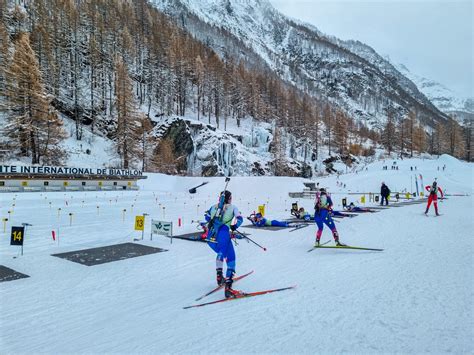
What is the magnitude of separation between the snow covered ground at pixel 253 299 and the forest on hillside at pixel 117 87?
1200 inches

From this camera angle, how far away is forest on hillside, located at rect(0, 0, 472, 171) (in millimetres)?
36500

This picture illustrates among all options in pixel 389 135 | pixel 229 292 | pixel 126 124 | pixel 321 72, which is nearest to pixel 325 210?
pixel 229 292

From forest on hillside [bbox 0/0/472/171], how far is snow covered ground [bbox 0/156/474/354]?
30.5 meters

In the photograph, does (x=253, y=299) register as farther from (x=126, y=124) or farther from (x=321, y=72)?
(x=321, y=72)

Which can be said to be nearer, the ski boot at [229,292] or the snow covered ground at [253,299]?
the snow covered ground at [253,299]

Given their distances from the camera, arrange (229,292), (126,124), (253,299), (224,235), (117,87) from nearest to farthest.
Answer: (253,299) < (229,292) < (224,235) < (126,124) < (117,87)

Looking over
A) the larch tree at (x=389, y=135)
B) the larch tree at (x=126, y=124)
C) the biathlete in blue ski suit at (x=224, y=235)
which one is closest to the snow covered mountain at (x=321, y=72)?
the larch tree at (x=389, y=135)

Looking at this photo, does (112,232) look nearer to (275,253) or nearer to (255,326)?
(275,253)

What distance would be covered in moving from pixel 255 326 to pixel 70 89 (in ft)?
185

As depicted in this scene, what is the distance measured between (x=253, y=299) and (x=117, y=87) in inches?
1900

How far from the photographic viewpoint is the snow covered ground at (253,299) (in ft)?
13.9

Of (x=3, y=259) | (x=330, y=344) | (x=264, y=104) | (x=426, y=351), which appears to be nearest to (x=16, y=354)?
(x=330, y=344)

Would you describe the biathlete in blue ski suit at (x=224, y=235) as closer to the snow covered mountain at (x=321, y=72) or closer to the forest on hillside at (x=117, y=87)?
the forest on hillside at (x=117, y=87)

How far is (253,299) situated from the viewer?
6.00m
